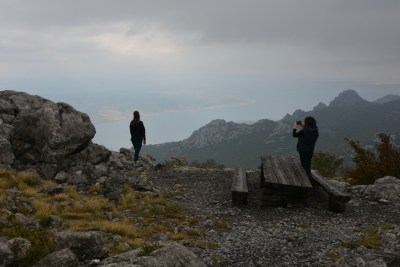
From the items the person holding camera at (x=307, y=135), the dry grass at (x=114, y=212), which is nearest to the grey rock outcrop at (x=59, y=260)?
the dry grass at (x=114, y=212)

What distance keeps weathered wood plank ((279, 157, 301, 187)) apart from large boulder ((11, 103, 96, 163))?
9732 mm

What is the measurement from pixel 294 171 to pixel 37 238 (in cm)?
1081

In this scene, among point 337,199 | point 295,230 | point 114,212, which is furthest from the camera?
point 337,199

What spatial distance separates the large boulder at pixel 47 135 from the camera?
660 inches

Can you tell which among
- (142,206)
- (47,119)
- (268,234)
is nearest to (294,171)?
(268,234)

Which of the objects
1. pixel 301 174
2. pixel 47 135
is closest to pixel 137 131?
pixel 47 135

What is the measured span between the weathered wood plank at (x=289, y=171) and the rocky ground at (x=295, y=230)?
1048 mm

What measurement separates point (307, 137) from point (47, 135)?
11882mm

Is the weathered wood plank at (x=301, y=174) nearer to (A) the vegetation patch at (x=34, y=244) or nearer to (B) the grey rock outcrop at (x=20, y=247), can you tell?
(A) the vegetation patch at (x=34, y=244)

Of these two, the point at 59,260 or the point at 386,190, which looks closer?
the point at 59,260

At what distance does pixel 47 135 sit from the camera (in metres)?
16.8

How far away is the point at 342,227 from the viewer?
38.1 ft

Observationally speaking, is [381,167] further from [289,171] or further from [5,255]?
[5,255]

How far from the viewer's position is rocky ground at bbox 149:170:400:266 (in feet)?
28.1
